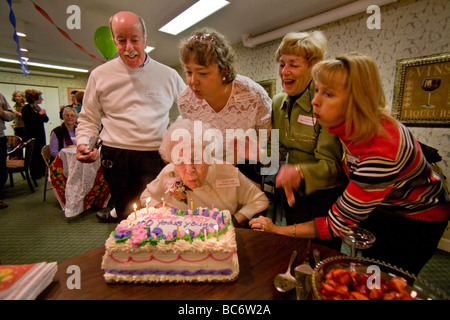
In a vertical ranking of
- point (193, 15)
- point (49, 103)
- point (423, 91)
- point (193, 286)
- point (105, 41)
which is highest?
point (193, 15)

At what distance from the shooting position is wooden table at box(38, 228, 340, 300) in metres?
0.86

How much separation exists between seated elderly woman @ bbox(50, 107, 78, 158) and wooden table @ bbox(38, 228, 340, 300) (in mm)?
4087

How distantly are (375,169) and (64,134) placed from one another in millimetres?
5022

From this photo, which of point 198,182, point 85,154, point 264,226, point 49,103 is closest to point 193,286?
point 264,226

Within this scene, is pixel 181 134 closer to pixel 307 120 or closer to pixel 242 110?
pixel 242 110

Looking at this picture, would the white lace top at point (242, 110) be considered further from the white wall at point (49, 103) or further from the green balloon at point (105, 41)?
the white wall at point (49, 103)

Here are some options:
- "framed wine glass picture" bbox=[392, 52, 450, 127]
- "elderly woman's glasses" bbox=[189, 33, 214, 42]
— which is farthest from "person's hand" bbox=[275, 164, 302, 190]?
"framed wine glass picture" bbox=[392, 52, 450, 127]

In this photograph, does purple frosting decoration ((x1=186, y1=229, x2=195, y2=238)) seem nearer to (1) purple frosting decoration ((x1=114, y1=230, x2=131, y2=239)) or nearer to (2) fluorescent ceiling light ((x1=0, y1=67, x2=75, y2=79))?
(1) purple frosting decoration ((x1=114, y1=230, x2=131, y2=239))

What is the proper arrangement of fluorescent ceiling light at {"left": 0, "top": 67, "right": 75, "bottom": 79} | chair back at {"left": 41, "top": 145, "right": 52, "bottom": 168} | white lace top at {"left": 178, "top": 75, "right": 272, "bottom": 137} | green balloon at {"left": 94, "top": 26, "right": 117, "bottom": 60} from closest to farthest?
white lace top at {"left": 178, "top": 75, "right": 272, "bottom": 137} < green balloon at {"left": 94, "top": 26, "right": 117, "bottom": 60} < chair back at {"left": 41, "top": 145, "right": 52, "bottom": 168} < fluorescent ceiling light at {"left": 0, "top": 67, "right": 75, "bottom": 79}

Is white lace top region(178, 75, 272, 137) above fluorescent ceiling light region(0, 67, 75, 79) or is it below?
below

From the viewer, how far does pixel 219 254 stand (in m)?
0.97

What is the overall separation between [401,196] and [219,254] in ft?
3.10

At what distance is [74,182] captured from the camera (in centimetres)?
374
